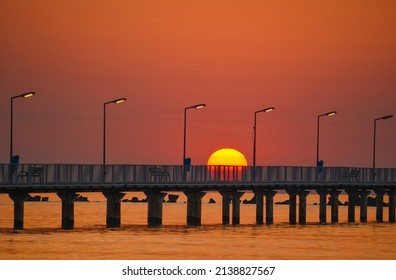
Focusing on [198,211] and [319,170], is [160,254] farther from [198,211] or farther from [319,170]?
[319,170]

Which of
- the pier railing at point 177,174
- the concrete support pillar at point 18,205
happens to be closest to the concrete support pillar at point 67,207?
the pier railing at point 177,174

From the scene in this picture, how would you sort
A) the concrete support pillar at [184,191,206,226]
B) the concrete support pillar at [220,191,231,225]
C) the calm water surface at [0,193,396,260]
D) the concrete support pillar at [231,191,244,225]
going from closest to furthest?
1. the calm water surface at [0,193,396,260]
2. the concrete support pillar at [184,191,206,226]
3. the concrete support pillar at [220,191,231,225]
4. the concrete support pillar at [231,191,244,225]

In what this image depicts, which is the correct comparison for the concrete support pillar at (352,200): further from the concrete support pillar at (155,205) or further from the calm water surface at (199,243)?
the concrete support pillar at (155,205)

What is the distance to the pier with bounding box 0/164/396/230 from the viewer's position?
94438 millimetres

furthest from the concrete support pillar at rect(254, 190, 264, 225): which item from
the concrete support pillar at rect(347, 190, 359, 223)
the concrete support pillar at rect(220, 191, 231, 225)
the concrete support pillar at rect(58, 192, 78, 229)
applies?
the concrete support pillar at rect(58, 192, 78, 229)

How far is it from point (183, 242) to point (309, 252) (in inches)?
366

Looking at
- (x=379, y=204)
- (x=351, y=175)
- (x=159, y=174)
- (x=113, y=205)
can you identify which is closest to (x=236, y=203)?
(x=159, y=174)

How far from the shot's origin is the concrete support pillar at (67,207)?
97.6 metres

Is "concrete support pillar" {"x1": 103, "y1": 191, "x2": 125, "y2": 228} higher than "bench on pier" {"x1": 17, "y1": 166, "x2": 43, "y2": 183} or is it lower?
lower

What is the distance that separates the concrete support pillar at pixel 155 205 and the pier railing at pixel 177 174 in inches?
49.9

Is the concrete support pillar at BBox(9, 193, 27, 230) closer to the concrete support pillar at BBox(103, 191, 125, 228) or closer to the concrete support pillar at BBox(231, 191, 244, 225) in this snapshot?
the concrete support pillar at BBox(103, 191, 125, 228)
